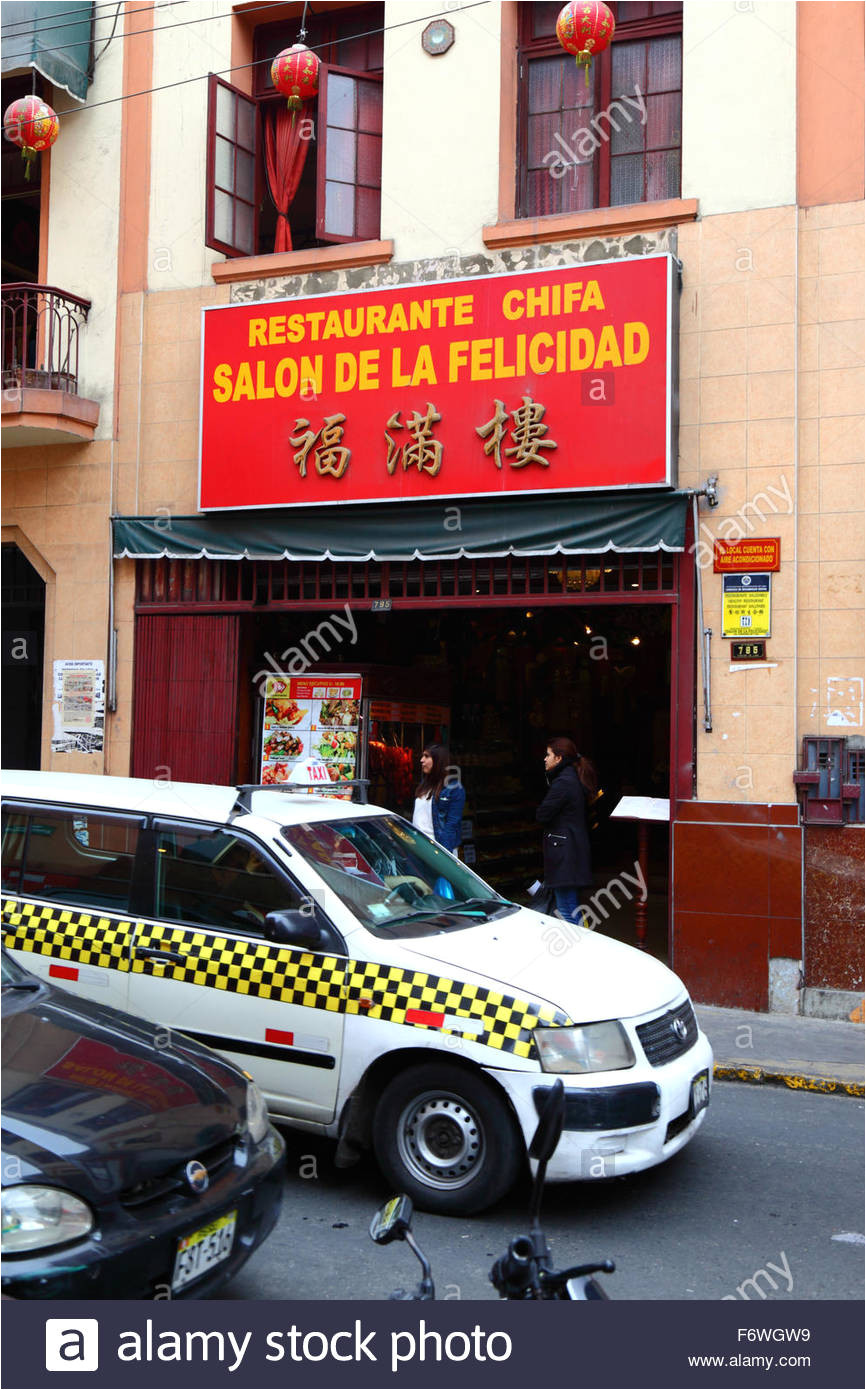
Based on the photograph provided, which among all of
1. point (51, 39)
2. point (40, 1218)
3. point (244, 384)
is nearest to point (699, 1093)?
point (40, 1218)

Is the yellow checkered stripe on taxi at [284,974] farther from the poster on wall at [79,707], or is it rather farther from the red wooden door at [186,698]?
the poster on wall at [79,707]

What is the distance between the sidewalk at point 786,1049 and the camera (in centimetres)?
754

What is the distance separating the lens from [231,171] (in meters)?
11.4

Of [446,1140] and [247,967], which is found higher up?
[247,967]

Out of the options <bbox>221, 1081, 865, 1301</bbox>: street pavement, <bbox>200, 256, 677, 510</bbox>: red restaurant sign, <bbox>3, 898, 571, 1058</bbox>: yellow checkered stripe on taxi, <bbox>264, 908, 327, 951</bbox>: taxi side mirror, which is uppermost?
<bbox>200, 256, 677, 510</bbox>: red restaurant sign

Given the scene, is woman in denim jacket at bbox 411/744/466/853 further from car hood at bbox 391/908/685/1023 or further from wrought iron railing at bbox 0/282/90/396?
wrought iron railing at bbox 0/282/90/396

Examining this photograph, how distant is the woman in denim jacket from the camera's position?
10.4 meters

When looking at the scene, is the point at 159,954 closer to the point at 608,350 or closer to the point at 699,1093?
the point at 699,1093

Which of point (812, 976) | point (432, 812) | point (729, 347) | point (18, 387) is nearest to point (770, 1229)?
point (812, 976)

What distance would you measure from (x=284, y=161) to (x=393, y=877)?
8229 mm

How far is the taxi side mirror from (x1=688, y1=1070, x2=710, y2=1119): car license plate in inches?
71.5

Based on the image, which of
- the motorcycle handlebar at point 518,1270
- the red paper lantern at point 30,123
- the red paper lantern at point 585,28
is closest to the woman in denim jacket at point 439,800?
the red paper lantern at point 585,28

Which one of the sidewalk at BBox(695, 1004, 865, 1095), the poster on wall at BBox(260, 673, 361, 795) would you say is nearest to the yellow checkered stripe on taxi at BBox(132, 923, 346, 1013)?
the sidewalk at BBox(695, 1004, 865, 1095)

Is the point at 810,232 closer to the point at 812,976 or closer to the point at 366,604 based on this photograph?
the point at 366,604
